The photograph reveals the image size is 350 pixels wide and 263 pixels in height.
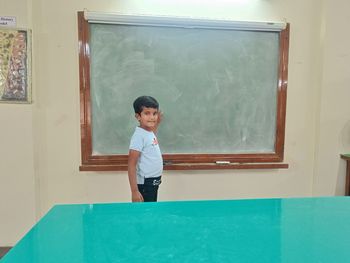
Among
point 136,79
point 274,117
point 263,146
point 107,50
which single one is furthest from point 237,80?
point 107,50

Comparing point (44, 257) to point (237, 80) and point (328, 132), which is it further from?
point (328, 132)

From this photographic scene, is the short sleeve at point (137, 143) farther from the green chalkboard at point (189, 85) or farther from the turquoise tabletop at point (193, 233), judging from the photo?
the turquoise tabletop at point (193, 233)

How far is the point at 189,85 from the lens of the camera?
2229 millimetres

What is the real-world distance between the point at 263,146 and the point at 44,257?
6.63ft

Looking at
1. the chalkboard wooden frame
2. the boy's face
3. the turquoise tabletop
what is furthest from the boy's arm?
the turquoise tabletop

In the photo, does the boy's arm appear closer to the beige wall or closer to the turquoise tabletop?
the beige wall

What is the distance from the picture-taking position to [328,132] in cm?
231

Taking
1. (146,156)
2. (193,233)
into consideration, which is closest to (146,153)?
(146,156)

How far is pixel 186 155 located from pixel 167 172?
0.20m

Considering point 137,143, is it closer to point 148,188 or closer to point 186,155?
point 148,188

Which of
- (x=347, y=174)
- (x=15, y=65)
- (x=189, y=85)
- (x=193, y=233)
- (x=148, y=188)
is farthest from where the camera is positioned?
(x=347, y=174)

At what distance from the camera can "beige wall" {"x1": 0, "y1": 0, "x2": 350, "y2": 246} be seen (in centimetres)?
200

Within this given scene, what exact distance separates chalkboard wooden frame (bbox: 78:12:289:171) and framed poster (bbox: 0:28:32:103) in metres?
0.35

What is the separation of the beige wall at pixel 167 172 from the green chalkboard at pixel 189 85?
0.50 feet
